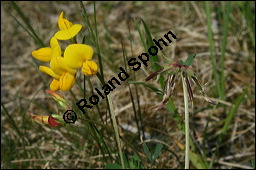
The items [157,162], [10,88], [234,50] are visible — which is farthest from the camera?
[10,88]

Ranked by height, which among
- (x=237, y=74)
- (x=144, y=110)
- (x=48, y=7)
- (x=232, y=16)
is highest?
(x=48, y=7)

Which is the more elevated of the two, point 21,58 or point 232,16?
point 232,16

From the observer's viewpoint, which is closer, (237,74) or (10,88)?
(237,74)

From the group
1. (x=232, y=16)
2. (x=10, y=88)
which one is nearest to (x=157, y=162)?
(x=232, y=16)

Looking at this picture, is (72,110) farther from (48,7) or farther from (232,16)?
(48,7)

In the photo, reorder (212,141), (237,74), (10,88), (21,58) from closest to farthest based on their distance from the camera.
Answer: (212,141), (237,74), (10,88), (21,58)

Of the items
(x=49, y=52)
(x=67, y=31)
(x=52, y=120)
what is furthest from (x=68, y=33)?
(x=52, y=120)

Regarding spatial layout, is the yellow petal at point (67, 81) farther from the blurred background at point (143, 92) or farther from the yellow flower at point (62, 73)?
the blurred background at point (143, 92)

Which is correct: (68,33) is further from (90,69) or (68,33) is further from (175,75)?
(175,75)

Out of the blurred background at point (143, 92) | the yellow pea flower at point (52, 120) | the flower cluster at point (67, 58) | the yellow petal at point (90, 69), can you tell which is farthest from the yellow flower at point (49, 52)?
the blurred background at point (143, 92)
